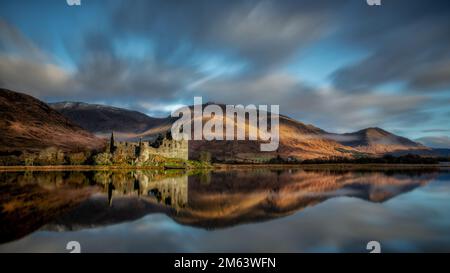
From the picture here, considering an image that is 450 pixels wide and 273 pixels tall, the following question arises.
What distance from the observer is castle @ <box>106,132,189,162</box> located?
93.5 meters

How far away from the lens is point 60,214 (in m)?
16.6

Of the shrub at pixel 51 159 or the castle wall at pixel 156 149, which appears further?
the castle wall at pixel 156 149

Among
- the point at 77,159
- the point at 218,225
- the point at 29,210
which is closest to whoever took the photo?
the point at 218,225

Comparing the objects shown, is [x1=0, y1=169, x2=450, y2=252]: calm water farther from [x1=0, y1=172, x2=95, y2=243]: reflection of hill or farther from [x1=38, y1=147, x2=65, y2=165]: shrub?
[x1=38, y1=147, x2=65, y2=165]: shrub

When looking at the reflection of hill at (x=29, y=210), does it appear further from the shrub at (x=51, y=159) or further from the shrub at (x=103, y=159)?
the shrub at (x=51, y=159)

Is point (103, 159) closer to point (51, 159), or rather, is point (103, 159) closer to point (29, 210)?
point (51, 159)

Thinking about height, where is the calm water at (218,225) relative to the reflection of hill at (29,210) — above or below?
below

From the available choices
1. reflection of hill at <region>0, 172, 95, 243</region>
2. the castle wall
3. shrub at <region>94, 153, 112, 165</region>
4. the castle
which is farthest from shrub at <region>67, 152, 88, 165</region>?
reflection of hill at <region>0, 172, 95, 243</region>

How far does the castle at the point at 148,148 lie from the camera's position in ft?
307

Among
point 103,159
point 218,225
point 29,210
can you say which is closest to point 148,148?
point 103,159

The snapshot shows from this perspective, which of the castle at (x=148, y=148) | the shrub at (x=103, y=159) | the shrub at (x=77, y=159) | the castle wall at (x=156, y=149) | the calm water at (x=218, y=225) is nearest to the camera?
the calm water at (x=218, y=225)

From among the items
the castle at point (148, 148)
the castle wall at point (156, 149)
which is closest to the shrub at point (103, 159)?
the castle at point (148, 148)

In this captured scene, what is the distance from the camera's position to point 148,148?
323ft
